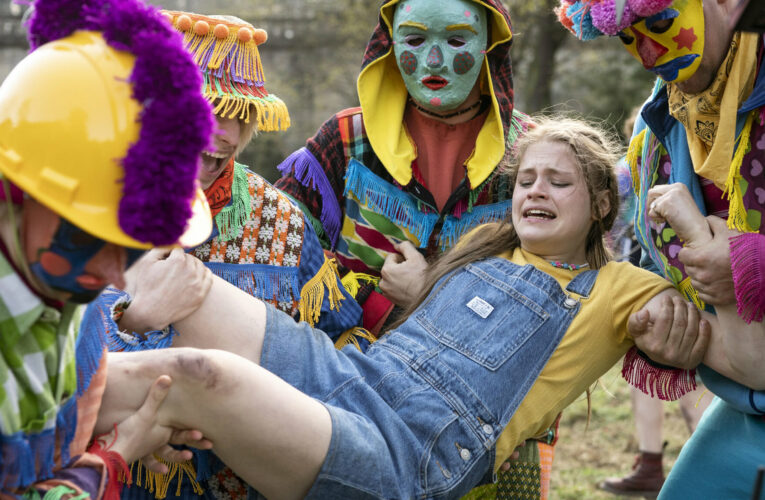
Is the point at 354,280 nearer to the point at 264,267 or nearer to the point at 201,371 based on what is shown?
the point at 264,267

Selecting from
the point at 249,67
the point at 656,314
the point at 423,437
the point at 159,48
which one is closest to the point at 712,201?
the point at 656,314

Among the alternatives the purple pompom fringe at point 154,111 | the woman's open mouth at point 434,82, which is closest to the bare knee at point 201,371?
the purple pompom fringe at point 154,111

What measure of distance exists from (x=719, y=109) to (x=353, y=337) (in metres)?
1.41

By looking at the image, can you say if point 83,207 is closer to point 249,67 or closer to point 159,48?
→ point 159,48

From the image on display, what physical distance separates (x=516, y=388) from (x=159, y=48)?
153 cm

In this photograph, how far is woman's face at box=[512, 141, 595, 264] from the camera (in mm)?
2957

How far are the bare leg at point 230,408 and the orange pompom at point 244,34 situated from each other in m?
1.15

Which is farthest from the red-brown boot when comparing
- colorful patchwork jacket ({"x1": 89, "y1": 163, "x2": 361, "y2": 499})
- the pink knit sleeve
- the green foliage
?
the green foliage

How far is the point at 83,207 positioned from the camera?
166cm

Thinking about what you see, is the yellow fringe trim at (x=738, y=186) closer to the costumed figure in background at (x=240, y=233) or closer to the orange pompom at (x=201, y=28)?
the costumed figure in background at (x=240, y=233)

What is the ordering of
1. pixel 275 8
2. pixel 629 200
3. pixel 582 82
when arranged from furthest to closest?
pixel 275 8 → pixel 582 82 → pixel 629 200

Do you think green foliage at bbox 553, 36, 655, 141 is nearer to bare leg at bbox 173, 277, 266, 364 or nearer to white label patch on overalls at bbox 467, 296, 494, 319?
white label patch on overalls at bbox 467, 296, 494, 319

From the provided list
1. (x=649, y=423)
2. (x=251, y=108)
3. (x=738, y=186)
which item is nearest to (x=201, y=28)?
(x=251, y=108)

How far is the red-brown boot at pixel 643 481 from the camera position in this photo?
4863 millimetres
